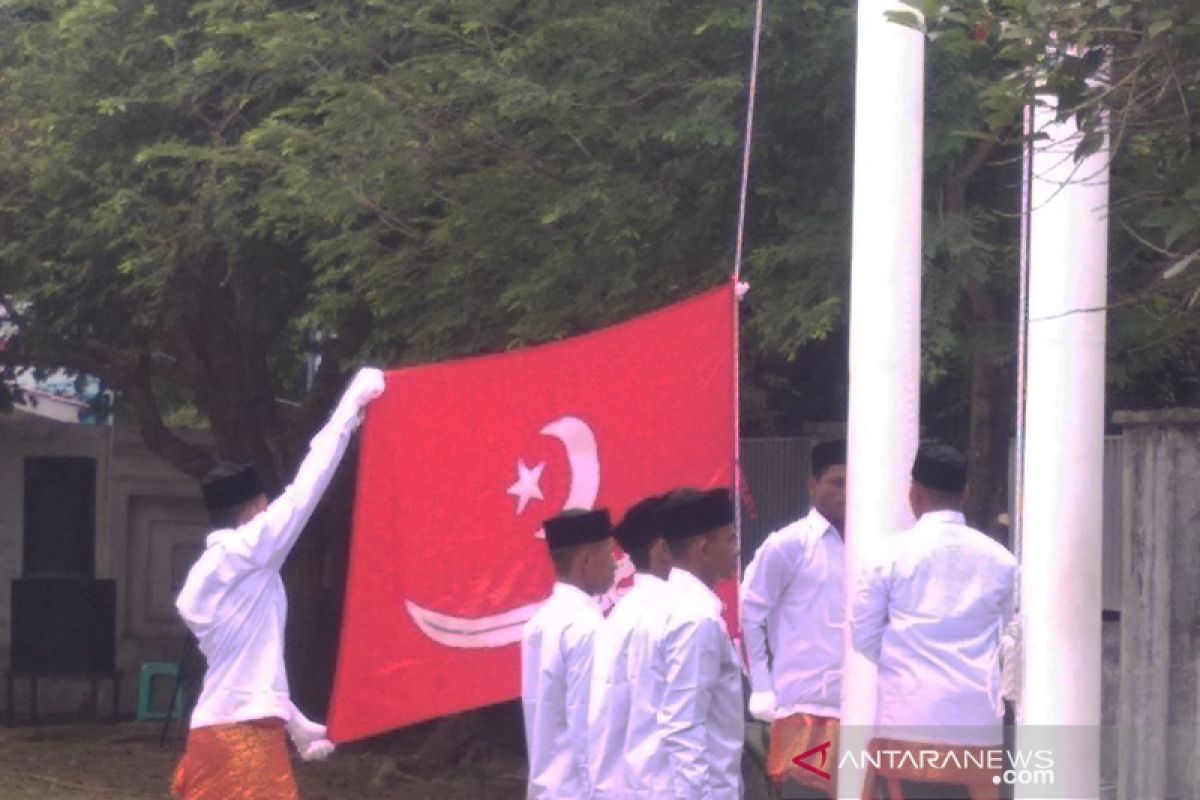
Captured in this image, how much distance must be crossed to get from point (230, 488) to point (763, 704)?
217 centimetres

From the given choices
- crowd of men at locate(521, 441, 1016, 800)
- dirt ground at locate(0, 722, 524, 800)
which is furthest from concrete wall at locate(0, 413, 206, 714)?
crowd of men at locate(521, 441, 1016, 800)

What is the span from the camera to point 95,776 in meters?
15.2

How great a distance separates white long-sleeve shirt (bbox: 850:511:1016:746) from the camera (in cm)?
675

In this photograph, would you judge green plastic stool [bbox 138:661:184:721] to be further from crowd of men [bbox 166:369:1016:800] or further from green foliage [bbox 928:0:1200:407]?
green foliage [bbox 928:0:1200:407]

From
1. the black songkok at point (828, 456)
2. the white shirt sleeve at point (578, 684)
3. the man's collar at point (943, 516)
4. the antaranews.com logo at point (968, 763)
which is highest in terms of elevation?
the black songkok at point (828, 456)

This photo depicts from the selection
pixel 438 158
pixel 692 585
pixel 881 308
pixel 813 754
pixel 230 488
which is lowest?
pixel 813 754

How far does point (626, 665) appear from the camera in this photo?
6.10 metres

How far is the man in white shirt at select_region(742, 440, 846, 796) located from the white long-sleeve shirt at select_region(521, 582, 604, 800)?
5.44ft

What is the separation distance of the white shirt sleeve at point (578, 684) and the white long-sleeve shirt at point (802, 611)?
1.77 m

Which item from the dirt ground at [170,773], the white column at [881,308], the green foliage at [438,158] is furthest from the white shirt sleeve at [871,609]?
the dirt ground at [170,773]

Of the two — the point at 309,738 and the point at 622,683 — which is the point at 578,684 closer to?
the point at 622,683

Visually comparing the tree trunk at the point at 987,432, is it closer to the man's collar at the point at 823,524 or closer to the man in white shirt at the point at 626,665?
the man's collar at the point at 823,524

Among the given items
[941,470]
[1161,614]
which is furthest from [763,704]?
[1161,614]

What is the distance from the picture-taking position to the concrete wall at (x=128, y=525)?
19953 mm
